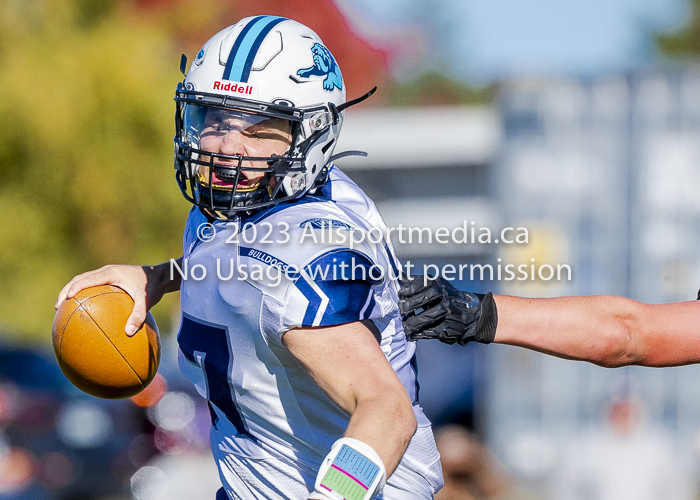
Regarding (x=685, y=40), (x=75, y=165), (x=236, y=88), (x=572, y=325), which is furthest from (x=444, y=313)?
(x=685, y=40)

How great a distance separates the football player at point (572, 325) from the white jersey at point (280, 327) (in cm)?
19

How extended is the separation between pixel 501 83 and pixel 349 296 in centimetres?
733

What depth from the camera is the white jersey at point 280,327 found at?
214 cm

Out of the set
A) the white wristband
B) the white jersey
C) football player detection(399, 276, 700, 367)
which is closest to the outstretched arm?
football player detection(399, 276, 700, 367)

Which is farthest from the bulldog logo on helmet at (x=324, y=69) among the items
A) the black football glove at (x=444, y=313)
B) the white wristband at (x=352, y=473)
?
the white wristband at (x=352, y=473)

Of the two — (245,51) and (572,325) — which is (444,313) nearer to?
(572,325)

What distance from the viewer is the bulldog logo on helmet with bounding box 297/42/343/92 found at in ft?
8.73

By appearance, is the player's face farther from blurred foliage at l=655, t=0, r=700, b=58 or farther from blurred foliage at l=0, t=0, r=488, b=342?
blurred foliage at l=655, t=0, r=700, b=58

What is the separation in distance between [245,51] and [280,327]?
0.91 meters

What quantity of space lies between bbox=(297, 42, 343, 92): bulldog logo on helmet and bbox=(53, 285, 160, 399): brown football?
2.97ft

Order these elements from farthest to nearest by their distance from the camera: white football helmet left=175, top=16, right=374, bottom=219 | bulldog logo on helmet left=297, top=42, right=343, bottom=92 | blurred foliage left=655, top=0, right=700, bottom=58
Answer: blurred foliage left=655, top=0, right=700, bottom=58, bulldog logo on helmet left=297, top=42, right=343, bottom=92, white football helmet left=175, top=16, right=374, bottom=219

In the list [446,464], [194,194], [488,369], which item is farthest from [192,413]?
[194,194]

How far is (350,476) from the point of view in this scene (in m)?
1.87

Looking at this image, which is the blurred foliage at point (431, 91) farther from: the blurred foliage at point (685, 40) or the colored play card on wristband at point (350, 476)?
the colored play card on wristband at point (350, 476)
